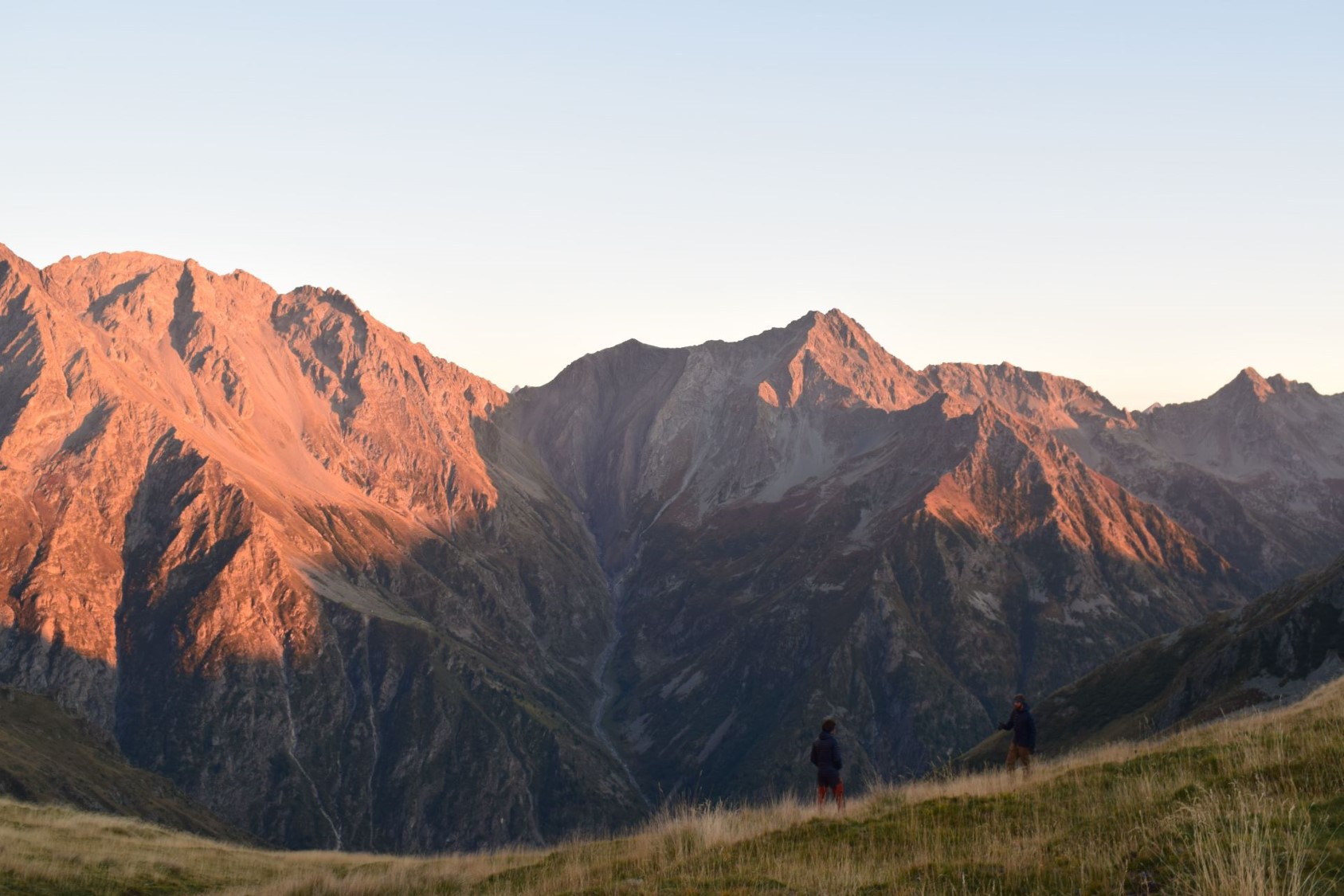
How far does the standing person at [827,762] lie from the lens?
2922 cm

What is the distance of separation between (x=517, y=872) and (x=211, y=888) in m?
13.4

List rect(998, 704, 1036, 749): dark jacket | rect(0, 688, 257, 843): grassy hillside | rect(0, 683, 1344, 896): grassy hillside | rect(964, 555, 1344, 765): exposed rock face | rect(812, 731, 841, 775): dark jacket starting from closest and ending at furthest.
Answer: rect(0, 683, 1344, 896): grassy hillside, rect(812, 731, 841, 775): dark jacket, rect(998, 704, 1036, 749): dark jacket, rect(964, 555, 1344, 765): exposed rock face, rect(0, 688, 257, 843): grassy hillside

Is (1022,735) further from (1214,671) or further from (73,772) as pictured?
(73,772)

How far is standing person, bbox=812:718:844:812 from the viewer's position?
95.9 feet

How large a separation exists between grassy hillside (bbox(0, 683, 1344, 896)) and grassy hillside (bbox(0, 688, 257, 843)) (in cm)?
8227

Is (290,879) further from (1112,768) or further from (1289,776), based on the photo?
(1289,776)

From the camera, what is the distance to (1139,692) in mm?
115062

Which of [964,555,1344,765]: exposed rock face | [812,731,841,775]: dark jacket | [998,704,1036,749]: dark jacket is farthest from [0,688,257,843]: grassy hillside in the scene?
[998,704,1036,749]: dark jacket

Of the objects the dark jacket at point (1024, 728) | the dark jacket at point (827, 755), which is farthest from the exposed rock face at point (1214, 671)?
the dark jacket at point (827, 755)

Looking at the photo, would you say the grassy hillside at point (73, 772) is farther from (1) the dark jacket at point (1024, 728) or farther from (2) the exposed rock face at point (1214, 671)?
(1) the dark jacket at point (1024, 728)

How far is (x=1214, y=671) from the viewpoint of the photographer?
351 ft

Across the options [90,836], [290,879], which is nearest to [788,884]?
[290,879]

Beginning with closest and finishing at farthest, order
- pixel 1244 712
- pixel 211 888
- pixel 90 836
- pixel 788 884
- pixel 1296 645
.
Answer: pixel 788 884 < pixel 211 888 < pixel 90 836 < pixel 1244 712 < pixel 1296 645

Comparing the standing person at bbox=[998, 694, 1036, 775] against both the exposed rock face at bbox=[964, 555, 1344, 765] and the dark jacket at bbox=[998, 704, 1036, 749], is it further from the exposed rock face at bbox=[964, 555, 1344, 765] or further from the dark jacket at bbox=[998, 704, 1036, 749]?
the exposed rock face at bbox=[964, 555, 1344, 765]
